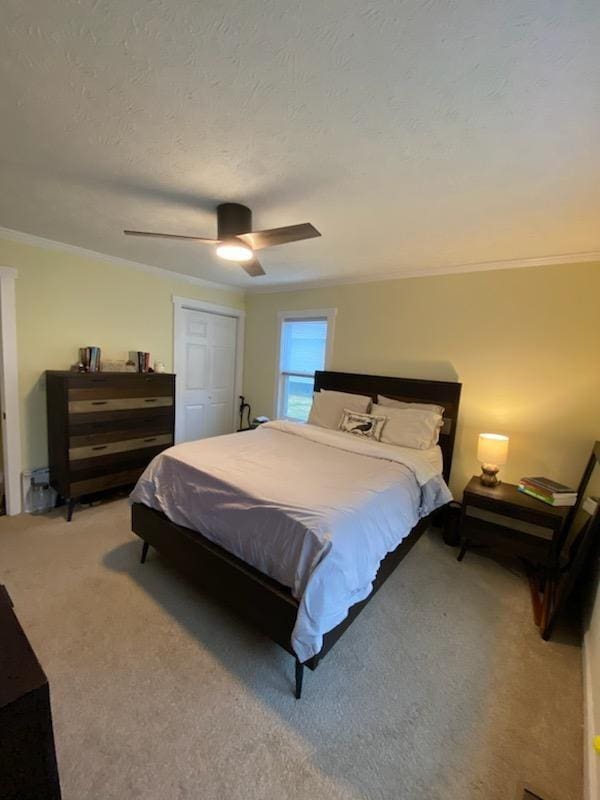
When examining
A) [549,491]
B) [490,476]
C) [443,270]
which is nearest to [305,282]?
[443,270]

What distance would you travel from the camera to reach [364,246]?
8.59 ft

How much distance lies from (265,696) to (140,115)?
2.52 metres

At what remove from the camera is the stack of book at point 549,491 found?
2328 millimetres

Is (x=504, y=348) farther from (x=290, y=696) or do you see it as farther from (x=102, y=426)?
(x=102, y=426)

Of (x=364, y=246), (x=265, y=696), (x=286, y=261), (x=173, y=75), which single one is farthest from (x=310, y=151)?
(x=265, y=696)

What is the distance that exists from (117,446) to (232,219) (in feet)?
7.56

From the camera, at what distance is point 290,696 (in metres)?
1.50

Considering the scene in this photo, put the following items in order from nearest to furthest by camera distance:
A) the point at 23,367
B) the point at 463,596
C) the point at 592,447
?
the point at 463,596, the point at 592,447, the point at 23,367

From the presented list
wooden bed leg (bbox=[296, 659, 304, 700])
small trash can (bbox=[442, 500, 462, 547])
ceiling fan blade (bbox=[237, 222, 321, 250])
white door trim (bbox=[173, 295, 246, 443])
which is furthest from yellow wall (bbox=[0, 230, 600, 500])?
wooden bed leg (bbox=[296, 659, 304, 700])

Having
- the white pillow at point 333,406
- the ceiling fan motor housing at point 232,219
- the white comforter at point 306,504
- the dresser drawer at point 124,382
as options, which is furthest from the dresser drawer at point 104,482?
the ceiling fan motor housing at point 232,219

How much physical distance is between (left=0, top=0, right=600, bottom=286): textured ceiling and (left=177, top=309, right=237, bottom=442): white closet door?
2.02m

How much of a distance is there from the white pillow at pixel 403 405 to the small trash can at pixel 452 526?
0.85 meters

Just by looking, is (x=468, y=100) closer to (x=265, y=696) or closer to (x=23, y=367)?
(x=265, y=696)

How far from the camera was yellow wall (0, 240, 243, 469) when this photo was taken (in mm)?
2826
